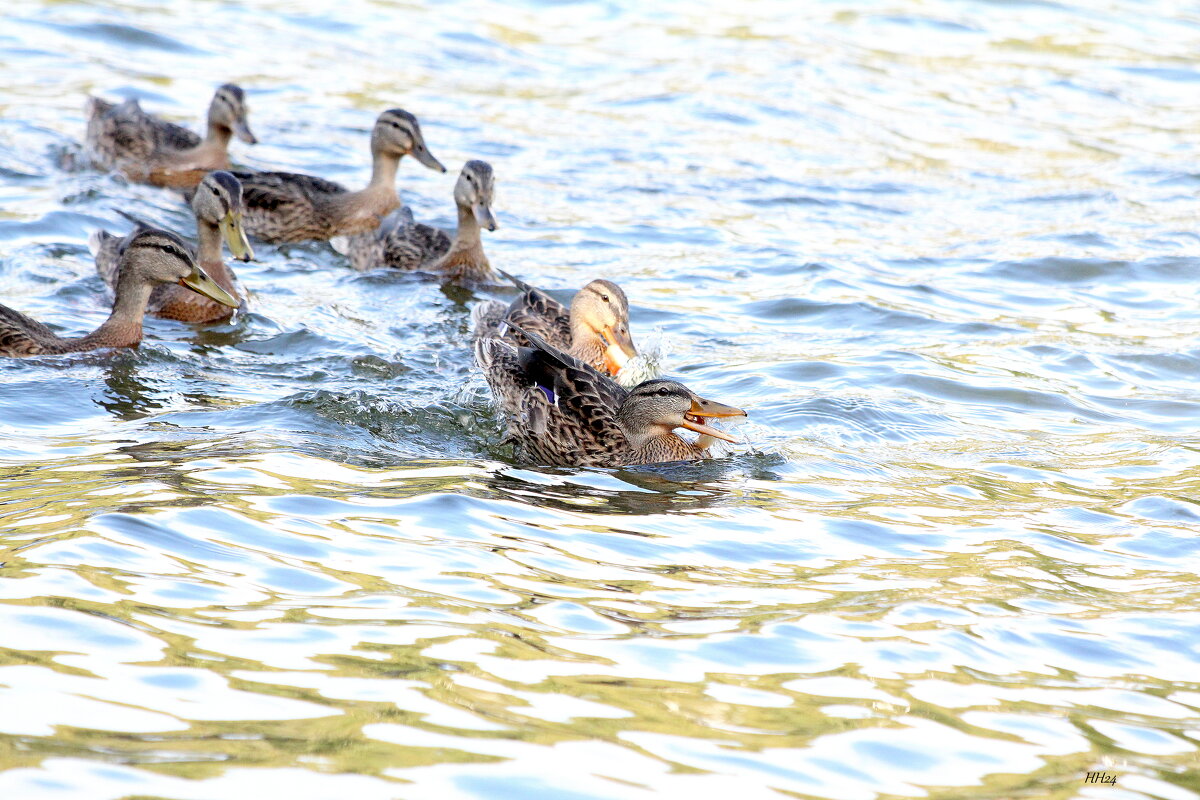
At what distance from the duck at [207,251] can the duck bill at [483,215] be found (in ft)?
6.04

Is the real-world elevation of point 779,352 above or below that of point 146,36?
below

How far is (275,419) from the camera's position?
7969 millimetres

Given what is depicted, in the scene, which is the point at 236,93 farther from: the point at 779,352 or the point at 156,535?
the point at 156,535

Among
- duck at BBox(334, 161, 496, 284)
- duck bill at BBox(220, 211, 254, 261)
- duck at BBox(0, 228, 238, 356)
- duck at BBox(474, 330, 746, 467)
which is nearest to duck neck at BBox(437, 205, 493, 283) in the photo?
duck at BBox(334, 161, 496, 284)

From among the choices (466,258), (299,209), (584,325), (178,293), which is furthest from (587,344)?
(299,209)

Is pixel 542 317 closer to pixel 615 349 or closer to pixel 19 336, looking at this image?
pixel 615 349

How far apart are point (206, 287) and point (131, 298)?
63 cm

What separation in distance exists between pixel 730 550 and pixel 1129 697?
74.3 inches

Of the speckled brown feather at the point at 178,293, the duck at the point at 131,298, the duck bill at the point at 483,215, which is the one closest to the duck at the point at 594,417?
the duck at the point at 131,298

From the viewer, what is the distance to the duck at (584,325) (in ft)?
31.8

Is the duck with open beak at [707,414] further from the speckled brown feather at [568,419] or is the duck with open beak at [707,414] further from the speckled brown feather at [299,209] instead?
the speckled brown feather at [299,209]

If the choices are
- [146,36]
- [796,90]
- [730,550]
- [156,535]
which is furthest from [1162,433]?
[146,36]

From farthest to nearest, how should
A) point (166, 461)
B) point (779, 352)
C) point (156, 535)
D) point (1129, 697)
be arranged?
point (779, 352) → point (166, 461) → point (156, 535) → point (1129, 697)

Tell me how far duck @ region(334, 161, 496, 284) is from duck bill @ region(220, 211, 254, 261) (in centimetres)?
129
